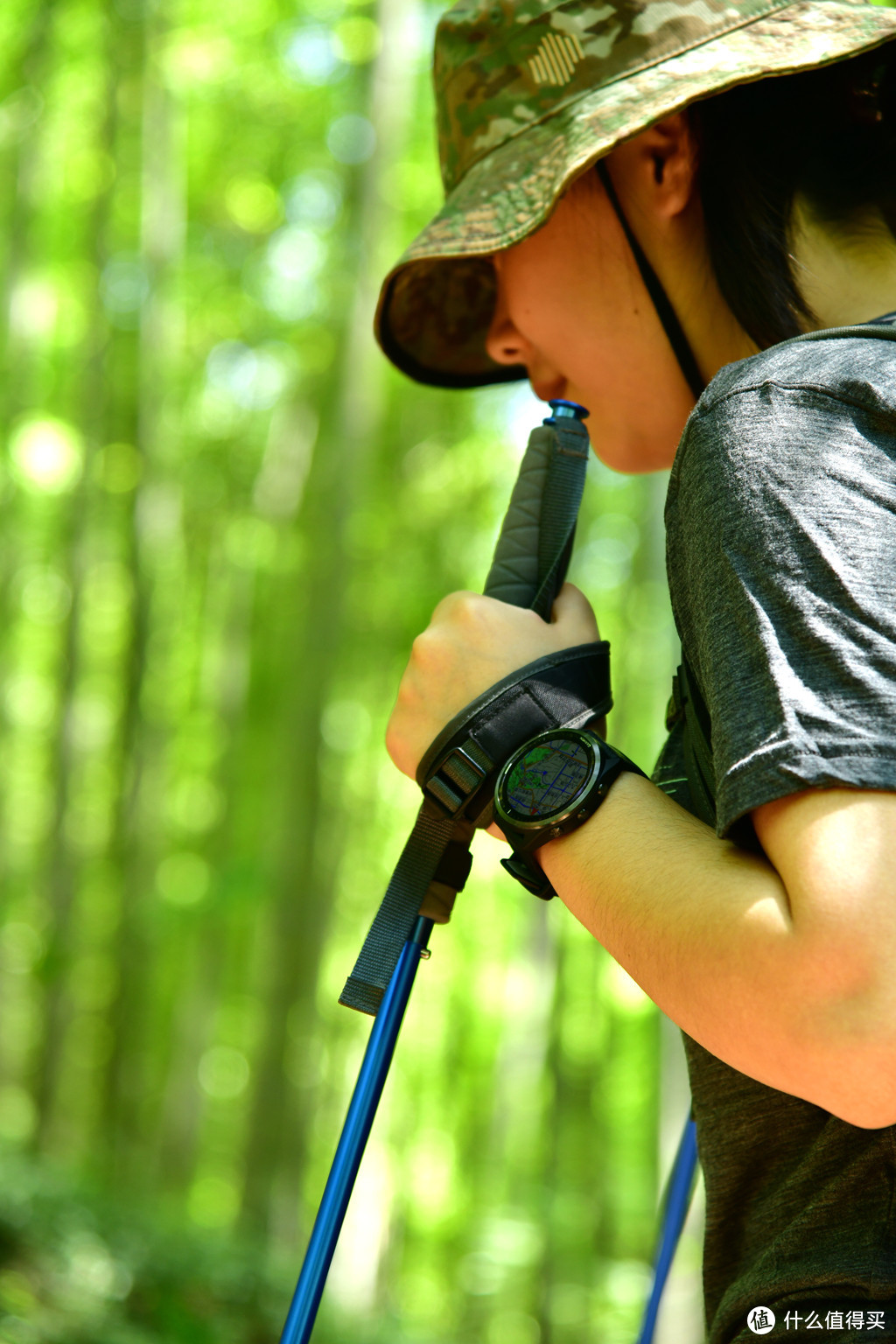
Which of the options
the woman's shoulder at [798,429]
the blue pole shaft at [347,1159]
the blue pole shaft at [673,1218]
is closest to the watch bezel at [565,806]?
the woman's shoulder at [798,429]

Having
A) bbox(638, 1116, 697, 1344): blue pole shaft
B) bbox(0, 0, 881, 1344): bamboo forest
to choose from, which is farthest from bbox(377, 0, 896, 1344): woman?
bbox(0, 0, 881, 1344): bamboo forest

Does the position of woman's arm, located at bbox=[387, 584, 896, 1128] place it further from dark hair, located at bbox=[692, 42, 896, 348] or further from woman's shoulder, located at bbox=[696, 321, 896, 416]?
dark hair, located at bbox=[692, 42, 896, 348]

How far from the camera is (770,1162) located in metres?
1.10

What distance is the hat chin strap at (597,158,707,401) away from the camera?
1.38 metres

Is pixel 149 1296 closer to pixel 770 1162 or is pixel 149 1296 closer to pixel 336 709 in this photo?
pixel 336 709

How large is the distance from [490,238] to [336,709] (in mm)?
11528

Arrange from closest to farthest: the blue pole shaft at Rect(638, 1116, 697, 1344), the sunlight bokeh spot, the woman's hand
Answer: the woman's hand < the blue pole shaft at Rect(638, 1116, 697, 1344) < the sunlight bokeh spot

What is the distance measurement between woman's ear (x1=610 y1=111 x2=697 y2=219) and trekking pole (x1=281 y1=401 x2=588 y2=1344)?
255mm

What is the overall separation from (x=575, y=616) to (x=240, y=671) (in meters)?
12.6

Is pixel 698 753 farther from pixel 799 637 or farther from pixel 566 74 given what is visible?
pixel 566 74

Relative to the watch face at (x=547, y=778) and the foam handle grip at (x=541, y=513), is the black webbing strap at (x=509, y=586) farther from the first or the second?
the watch face at (x=547, y=778)

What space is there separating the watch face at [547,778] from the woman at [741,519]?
3 cm

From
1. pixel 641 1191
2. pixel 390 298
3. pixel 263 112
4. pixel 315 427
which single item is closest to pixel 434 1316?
pixel 641 1191

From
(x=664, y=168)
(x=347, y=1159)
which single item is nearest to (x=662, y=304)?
(x=664, y=168)
